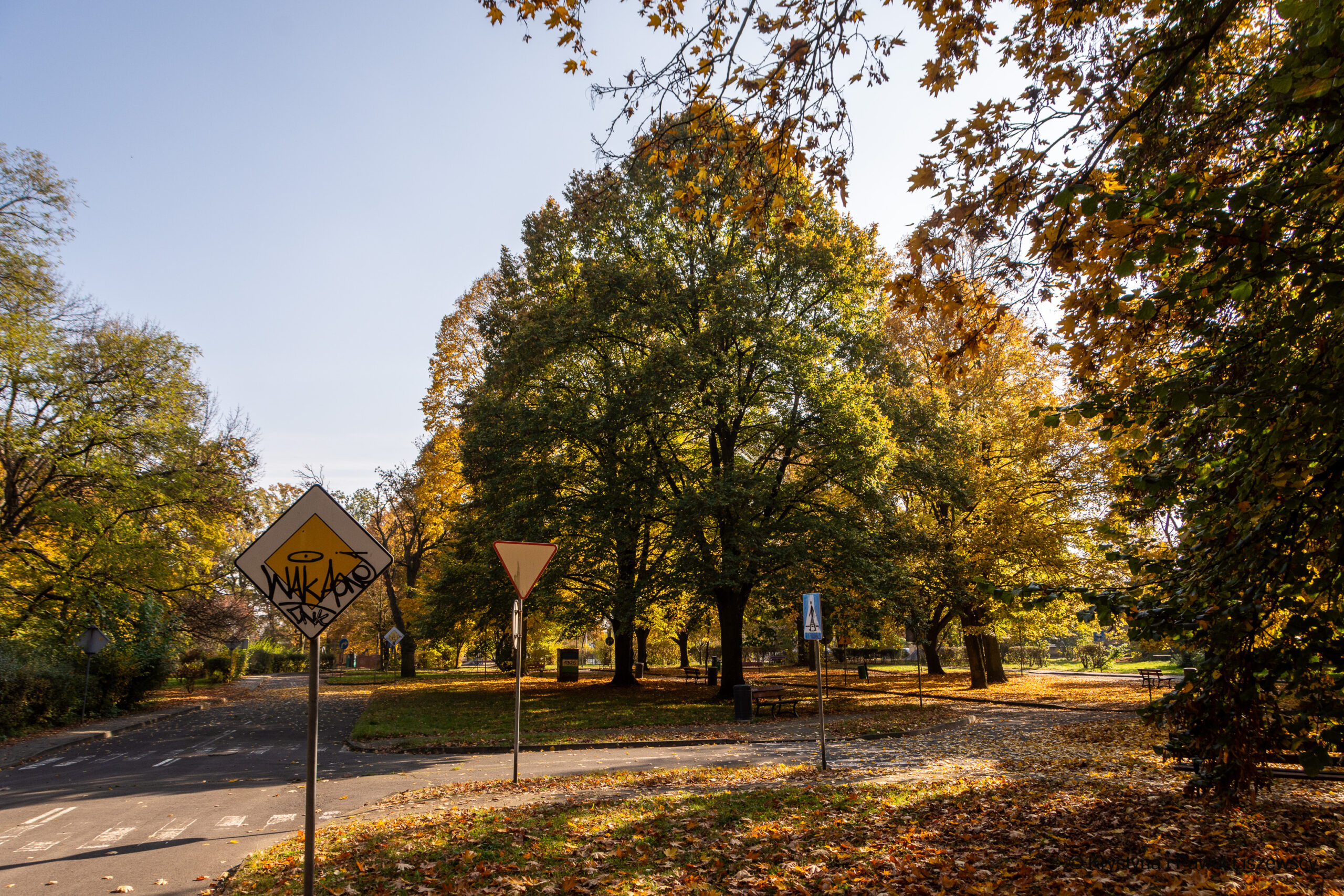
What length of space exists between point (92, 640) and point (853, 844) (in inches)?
933

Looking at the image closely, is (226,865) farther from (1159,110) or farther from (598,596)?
(598,596)

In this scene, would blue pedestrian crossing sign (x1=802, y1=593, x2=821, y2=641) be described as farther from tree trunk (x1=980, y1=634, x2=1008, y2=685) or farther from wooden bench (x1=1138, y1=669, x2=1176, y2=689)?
tree trunk (x1=980, y1=634, x2=1008, y2=685)

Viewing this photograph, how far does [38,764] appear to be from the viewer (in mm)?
14039

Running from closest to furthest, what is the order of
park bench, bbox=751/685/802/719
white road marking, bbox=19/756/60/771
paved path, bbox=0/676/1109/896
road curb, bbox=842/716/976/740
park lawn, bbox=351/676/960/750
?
paved path, bbox=0/676/1109/896, white road marking, bbox=19/756/60/771, road curb, bbox=842/716/976/740, park lawn, bbox=351/676/960/750, park bench, bbox=751/685/802/719

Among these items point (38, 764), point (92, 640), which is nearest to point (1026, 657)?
point (92, 640)

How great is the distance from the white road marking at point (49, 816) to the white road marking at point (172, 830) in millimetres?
1496

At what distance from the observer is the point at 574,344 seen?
2236 centimetres

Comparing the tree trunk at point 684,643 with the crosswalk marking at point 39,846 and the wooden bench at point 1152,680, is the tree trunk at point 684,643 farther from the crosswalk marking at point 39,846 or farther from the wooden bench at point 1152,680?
the crosswalk marking at point 39,846

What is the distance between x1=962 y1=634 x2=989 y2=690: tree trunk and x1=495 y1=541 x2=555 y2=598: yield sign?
72.0 ft

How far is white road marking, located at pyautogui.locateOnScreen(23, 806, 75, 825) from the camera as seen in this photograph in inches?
337

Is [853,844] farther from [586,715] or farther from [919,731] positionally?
[586,715]

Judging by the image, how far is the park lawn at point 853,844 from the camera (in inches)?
205

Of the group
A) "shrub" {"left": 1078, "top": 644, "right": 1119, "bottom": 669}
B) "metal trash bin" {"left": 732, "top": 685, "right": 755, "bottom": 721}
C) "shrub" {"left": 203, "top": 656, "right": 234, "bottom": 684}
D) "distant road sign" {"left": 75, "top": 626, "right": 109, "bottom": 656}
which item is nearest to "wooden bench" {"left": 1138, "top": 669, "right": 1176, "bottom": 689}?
"metal trash bin" {"left": 732, "top": 685, "right": 755, "bottom": 721}

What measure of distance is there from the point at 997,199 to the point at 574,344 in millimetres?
17522
